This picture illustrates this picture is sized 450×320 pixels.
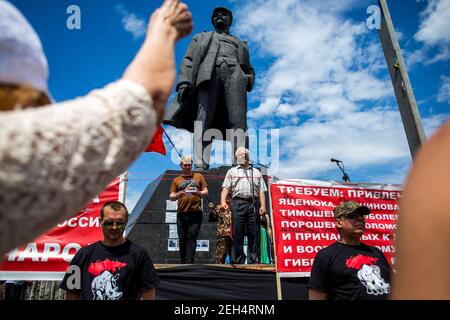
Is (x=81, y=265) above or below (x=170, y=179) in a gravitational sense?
below

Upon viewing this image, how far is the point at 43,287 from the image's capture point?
881 cm

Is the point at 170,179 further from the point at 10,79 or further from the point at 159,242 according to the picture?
the point at 10,79

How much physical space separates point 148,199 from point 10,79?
265 inches

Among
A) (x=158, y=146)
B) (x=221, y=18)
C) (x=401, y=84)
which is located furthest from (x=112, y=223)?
(x=221, y=18)

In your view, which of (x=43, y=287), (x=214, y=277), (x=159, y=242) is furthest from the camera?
(x=43, y=287)

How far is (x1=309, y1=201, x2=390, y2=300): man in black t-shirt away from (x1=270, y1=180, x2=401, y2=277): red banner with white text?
6.56 ft

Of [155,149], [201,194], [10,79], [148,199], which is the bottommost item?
[10,79]

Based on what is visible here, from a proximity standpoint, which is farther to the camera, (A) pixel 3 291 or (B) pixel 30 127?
(A) pixel 3 291

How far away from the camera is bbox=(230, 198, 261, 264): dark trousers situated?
561 centimetres

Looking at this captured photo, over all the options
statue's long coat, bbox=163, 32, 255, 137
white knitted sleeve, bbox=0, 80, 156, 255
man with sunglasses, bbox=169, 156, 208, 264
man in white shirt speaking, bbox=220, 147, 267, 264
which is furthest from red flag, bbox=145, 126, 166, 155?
white knitted sleeve, bbox=0, 80, 156, 255

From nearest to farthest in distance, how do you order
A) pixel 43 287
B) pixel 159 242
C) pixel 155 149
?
pixel 159 242
pixel 155 149
pixel 43 287

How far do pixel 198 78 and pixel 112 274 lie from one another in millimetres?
5643

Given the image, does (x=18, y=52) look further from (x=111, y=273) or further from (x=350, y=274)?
(x=350, y=274)
